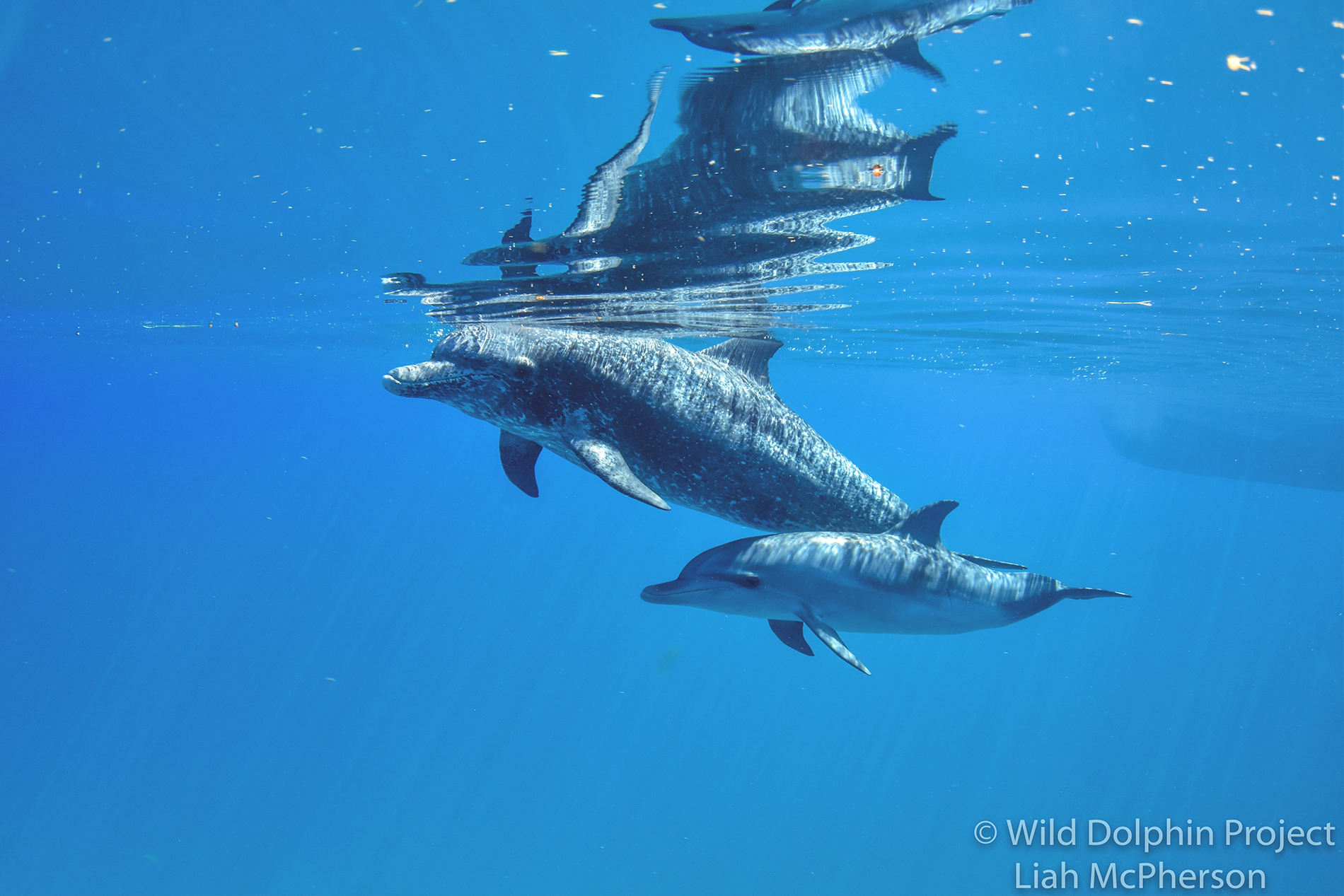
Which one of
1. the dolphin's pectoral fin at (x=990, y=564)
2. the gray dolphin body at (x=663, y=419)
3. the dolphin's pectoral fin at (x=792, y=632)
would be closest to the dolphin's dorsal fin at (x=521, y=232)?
the gray dolphin body at (x=663, y=419)

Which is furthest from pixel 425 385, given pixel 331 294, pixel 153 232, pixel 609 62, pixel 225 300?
pixel 225 300

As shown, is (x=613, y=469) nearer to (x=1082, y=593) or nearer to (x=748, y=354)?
(x=748, y=354)

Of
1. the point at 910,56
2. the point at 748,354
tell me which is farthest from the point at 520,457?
the point at 910,56

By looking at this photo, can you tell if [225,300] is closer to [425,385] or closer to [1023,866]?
[425,385]

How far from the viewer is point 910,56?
5.29m

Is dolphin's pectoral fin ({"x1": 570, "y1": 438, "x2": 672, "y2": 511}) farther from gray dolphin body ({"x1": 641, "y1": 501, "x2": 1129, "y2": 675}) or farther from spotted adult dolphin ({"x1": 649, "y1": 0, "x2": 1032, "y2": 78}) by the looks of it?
spotted adult dolphin ({"x1": 649, "y1": 0, "x2": 1032, "y2": 78})

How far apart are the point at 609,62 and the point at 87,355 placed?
3702 centimetres

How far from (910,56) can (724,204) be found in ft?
10.6

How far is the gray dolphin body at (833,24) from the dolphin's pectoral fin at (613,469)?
303 cm

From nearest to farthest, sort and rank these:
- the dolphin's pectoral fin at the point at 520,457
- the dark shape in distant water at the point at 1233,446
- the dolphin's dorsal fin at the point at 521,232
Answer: the dolphin's pectoral fin at the point at 520,457
the dolphin's dorsal fin at the point at 521,232
the dark shape in distant water at the point at 1233,446

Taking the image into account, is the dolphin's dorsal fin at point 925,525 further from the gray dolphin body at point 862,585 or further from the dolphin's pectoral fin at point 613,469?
the dolphin's pectoral fin at point 613,469

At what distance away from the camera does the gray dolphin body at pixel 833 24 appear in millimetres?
4582

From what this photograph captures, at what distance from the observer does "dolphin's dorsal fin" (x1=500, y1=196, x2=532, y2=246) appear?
9391mm

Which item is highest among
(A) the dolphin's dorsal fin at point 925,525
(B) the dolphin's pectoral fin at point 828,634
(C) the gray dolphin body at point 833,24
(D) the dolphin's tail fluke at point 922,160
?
(C) the gray dolphin body at point 833,24
